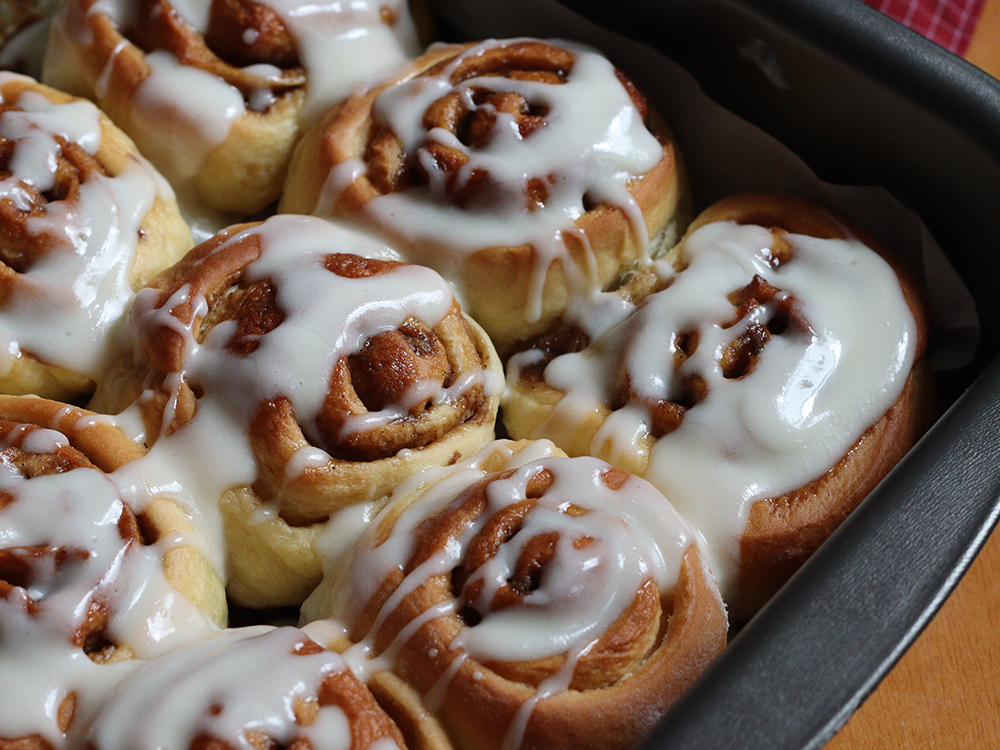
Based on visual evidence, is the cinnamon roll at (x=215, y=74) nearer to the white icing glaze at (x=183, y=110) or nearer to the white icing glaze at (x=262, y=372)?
the white icing glaze at (x=183, y=110)

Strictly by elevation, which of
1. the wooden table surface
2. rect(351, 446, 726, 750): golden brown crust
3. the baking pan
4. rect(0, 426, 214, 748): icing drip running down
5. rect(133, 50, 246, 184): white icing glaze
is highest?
the baking pan

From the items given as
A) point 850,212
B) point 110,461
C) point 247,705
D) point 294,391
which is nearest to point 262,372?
point 294,391

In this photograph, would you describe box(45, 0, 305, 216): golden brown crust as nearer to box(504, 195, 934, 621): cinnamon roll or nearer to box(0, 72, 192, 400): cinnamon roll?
box(0, 72, 192, 400): cinnamon roll

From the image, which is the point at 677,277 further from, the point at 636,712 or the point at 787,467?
the point at 636,712

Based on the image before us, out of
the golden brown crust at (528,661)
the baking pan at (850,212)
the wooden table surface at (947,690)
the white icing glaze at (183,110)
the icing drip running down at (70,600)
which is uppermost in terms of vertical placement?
the baking pan at (850,212)

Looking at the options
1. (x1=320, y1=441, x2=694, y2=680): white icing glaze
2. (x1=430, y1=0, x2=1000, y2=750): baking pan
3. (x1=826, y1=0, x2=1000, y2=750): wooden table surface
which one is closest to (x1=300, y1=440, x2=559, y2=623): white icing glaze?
(x1=320, y1=441, x2=694, y2=680): white icing glaze

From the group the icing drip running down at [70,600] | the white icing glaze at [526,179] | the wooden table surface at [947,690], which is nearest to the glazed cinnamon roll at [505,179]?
the white icing glaze at [526,179]
